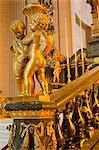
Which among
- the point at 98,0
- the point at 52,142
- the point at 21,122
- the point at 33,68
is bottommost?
the point at 52,142

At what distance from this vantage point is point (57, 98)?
248 centimetres

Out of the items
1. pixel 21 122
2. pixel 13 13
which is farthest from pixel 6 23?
pixel 21 122

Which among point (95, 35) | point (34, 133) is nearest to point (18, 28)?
point (34, 133)

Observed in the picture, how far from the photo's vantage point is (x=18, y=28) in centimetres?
251

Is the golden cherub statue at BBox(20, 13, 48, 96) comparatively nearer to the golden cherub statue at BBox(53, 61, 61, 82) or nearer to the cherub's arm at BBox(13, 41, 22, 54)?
the cherub's arm at BBox(13, 41, 22, 54)

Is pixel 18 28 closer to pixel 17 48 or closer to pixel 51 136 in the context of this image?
pixel 17 48

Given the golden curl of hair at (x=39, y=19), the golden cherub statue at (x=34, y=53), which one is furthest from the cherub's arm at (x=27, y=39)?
the golden curl of hair at (x=39, y=19)

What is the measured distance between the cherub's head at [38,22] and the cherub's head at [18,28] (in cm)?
8

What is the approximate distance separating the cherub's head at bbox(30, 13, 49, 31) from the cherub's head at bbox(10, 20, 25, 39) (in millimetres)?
83

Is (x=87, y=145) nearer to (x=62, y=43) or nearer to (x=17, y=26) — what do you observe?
(x=17, y=26)

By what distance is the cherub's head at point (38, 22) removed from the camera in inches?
95.8

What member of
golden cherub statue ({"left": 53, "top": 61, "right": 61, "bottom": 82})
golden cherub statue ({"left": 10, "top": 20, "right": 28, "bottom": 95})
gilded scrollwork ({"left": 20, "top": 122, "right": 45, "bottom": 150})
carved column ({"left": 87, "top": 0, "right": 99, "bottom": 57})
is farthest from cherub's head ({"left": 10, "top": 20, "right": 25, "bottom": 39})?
golden cherub statue ({"left": 53, "top": 61, "right": 61, "bottom": 82})

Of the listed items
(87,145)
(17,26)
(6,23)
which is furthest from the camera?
(6,23)

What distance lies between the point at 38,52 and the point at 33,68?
0.13m
